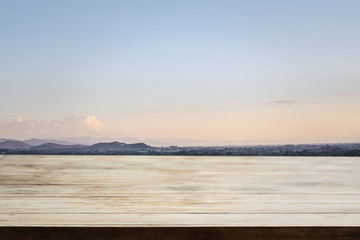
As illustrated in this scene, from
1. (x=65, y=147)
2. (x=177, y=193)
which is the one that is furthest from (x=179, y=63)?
(x=177, y=193)

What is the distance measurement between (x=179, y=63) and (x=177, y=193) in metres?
7.65

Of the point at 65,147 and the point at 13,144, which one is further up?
the point at 13,144

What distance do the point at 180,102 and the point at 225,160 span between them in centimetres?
726

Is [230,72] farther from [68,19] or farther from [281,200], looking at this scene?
[281,200]

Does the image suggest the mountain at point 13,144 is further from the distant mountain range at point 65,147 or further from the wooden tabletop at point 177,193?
the wooden tabletop at point 177,193

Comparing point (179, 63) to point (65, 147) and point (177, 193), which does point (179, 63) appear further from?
point (177, 193)

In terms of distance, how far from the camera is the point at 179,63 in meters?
8.82

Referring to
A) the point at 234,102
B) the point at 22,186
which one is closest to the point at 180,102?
the point at 234,102

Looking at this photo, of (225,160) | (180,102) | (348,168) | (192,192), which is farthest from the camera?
(180,102)

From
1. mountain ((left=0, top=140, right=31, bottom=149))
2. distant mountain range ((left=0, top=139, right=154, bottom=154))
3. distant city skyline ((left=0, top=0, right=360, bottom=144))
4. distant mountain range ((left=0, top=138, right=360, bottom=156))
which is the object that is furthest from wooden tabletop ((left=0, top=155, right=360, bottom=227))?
mountain ((left=0, top=140, right=31, bottom=149))

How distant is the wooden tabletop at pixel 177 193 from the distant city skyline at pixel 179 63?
5508 millimetres

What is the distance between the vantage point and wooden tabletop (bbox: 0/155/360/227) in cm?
99

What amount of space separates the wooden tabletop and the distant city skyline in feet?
18.1

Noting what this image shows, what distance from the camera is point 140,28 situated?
30.3ft
